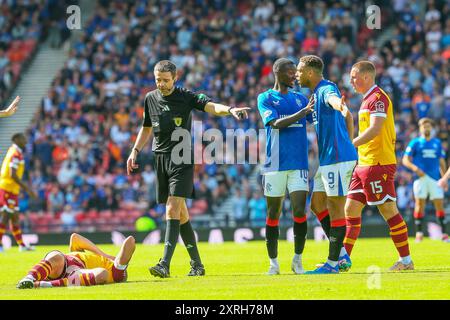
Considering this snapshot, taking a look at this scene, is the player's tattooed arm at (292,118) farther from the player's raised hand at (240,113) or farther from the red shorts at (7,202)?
the red shorts at (7,202)

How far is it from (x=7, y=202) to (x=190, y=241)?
10344mm

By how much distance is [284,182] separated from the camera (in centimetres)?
1199

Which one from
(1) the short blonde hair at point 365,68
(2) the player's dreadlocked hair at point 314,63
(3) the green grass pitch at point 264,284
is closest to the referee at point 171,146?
(3) the green grass pitch at point 264,284

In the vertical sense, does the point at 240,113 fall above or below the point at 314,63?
below

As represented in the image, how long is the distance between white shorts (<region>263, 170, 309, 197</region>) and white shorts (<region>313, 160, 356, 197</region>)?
258 mm

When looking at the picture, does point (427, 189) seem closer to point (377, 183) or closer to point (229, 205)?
point (229, 205)

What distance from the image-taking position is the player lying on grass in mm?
10609

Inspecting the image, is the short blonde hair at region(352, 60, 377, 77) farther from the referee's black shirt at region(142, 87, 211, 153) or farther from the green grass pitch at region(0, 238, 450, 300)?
the green grass pitch at region(0, 238, 450, 300)

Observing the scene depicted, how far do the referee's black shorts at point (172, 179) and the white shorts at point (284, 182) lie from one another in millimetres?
1046

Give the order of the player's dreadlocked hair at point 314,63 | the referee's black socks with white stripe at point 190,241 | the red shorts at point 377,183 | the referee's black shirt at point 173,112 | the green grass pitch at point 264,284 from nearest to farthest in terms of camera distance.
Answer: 1. the green grass pitch at point 264,284
2. the red shorts at point 377,183
3. the player's dreadlocked hair at point 314,63
4. the referee's black shirt at point 173,112
5. the referee's black socks with white stripe at point 190,241

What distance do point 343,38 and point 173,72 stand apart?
757 inches

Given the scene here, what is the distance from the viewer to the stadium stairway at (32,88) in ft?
112

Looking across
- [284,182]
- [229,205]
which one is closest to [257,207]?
[229,205]
